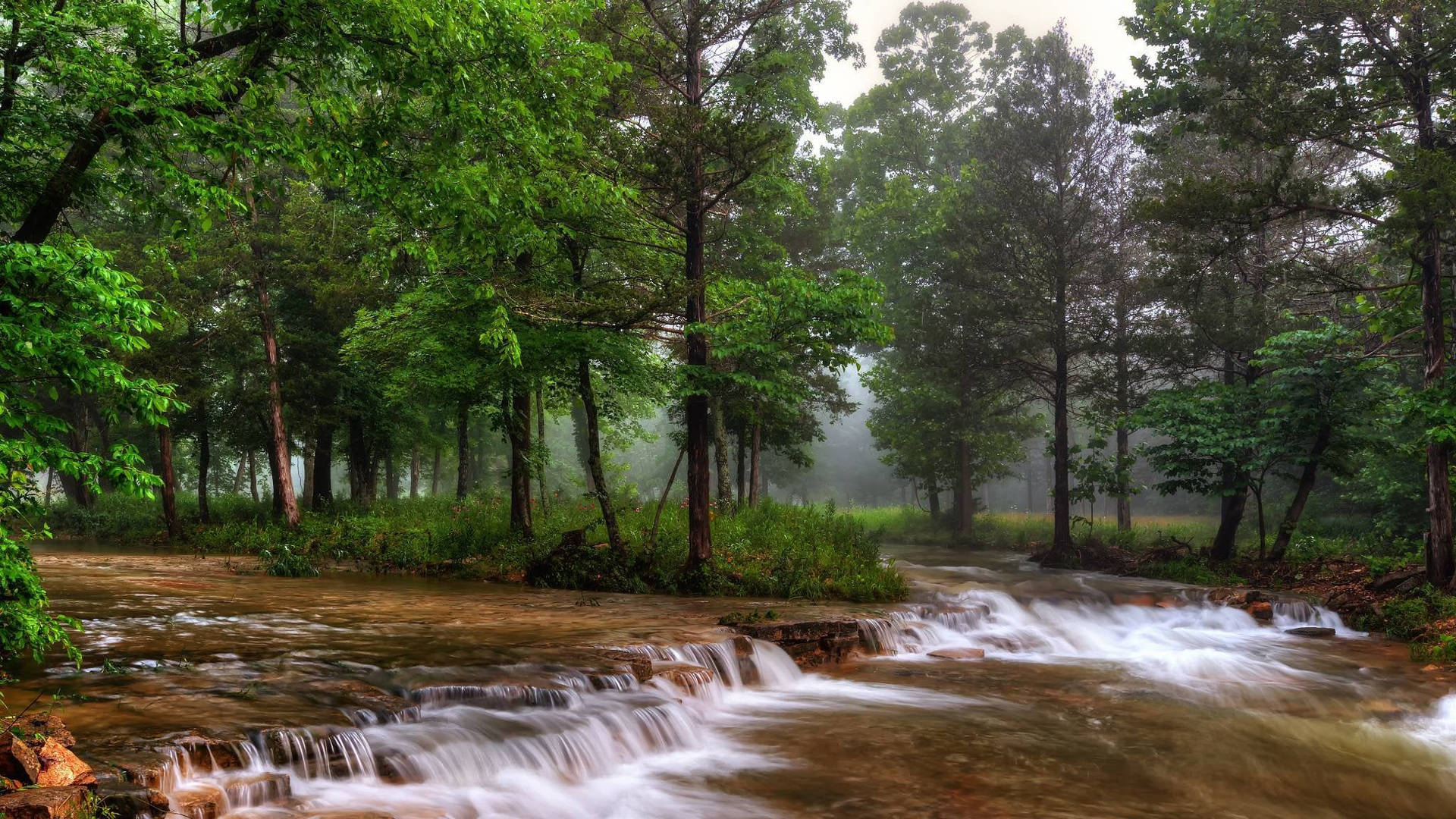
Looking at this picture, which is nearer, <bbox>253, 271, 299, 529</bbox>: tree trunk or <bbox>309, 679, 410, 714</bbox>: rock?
<bbox>309, 679, 410, 714</bbox>: rock

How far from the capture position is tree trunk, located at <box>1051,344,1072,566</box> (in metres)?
21.2

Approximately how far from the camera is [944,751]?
7172mm

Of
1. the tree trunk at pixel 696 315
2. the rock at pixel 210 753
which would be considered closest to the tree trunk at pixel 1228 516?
the tree trunk at pixel 696 315

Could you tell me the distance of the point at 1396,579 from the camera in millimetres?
14195

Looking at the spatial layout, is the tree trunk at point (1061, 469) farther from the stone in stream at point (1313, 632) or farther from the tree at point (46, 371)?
the tree at point (46, 371)

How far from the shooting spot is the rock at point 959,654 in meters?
11.8

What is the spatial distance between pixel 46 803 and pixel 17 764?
0.57 meters

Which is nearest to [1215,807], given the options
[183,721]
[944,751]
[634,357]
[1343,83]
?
[944,751]

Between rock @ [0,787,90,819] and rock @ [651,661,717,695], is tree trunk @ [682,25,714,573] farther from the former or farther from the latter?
rock @ [0,787,90,819]

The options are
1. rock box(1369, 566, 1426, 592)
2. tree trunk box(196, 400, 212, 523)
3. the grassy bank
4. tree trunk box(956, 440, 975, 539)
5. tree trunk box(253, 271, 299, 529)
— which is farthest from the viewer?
tree trunk box(956, 440, 975, 539)

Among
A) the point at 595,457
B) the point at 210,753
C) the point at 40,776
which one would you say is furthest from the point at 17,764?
the point at 595,457

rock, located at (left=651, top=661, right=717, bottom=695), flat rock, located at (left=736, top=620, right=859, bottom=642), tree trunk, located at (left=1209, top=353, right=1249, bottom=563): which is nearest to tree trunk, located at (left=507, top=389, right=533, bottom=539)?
flat rock, located at (left=736, top=620, right=859, bottom=642)

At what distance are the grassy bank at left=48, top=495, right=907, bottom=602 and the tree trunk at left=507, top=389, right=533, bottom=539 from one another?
1.56ft

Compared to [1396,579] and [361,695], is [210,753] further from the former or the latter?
[1396,579]
